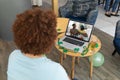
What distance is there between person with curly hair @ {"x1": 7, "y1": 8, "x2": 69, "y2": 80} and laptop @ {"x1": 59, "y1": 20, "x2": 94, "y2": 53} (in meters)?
1.38

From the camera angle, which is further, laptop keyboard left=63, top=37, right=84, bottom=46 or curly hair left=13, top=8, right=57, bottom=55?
laptop keyboard left=63, top=37, right=84, bottom=46

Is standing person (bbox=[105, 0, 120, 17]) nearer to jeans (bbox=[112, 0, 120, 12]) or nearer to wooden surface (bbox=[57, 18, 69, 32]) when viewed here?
jeans (bbox=[112, 0, 120, 12])

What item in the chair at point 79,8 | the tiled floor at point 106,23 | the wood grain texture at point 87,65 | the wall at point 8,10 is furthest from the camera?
the tiled floor at point 106,23

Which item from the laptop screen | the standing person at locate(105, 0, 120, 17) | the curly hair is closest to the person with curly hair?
the curly hair

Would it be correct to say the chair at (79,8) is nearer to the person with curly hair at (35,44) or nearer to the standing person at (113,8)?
the standing person at (113,8)

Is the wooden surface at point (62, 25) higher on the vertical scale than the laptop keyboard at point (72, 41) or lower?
higher

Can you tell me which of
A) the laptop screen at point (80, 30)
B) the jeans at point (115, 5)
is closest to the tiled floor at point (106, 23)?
the jeans at point (115, 5)

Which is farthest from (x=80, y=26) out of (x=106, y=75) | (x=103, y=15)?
(x=103, y=15)

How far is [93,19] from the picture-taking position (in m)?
3.38

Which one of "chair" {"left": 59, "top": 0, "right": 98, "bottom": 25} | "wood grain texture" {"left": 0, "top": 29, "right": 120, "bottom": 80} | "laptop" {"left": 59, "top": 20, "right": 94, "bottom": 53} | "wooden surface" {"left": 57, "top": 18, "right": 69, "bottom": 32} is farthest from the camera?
"chair" {"left": 59, "top": 0, "right": 98, "bottom": 25}

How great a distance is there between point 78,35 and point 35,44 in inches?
61.4

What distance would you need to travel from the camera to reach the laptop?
239cm

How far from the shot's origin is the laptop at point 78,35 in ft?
7.83

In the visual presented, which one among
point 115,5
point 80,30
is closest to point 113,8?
point 115,5
